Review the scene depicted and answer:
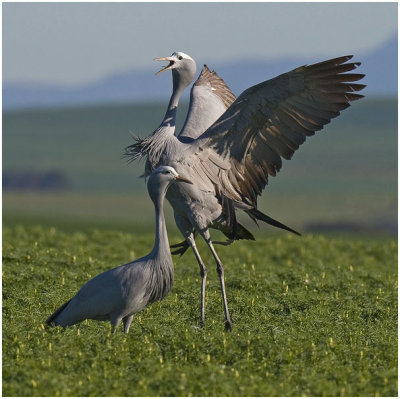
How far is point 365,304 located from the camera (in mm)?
12023

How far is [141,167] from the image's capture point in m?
117

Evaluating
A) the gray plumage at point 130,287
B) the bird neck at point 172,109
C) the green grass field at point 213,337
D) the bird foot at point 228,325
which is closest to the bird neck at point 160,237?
the gray plumage at point 130,287

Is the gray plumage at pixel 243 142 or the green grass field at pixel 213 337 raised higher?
the gray plumage at pixel 243 142

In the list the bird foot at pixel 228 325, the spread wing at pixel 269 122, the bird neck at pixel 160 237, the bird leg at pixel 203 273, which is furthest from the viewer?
the bird leg at pixel 203 273

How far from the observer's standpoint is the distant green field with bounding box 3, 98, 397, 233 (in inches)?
3597

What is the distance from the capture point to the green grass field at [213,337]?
7961 mm

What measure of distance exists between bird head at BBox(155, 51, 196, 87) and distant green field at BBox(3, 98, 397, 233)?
222 ft

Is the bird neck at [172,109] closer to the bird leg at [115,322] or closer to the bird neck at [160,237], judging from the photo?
the bird neck at [160,237]

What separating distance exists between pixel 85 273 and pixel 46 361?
5.25 metres

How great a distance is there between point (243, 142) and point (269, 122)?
1.46ft

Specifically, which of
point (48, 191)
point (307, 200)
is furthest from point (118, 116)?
point (307, 200)

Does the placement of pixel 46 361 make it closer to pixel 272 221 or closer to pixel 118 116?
pixel 272 221

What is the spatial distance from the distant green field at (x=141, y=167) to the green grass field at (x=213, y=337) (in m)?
65.7

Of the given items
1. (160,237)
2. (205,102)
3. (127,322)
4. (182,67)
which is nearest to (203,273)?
(160,237)
